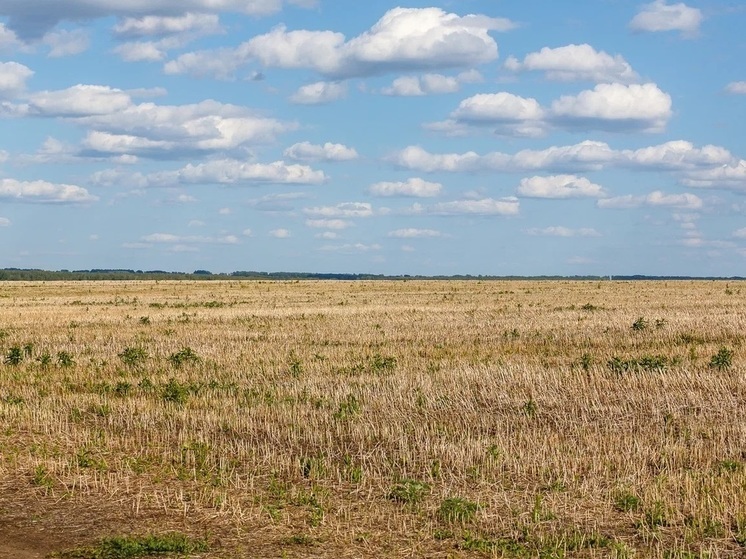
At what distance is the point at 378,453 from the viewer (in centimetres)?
1412

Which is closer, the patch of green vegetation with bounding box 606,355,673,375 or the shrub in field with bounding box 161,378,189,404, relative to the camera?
the shrub in field with bounding box 161,378,189,404

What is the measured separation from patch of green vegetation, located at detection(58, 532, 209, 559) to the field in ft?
0.23

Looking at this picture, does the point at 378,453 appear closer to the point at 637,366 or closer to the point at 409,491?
the point at 409,491

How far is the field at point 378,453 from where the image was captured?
34.3ft

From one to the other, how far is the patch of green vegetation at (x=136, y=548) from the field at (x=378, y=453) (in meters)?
0.07

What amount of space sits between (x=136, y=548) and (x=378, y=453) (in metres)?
4.91

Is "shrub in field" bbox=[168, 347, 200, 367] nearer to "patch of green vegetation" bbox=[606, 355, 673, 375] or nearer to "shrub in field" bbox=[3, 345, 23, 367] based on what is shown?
"shrub in field" bbox=[3, 345, 23, 367]

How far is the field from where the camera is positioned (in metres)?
10.5

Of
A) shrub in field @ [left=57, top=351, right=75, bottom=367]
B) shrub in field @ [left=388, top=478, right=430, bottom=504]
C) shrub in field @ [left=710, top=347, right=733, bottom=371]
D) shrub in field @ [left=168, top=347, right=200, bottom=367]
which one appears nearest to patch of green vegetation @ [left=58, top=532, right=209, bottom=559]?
shrub in field @ [left=388, top=478, right=430, bottom=504]

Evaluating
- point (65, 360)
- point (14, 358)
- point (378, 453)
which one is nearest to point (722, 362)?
point (378, 453)

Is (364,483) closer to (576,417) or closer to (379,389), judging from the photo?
(576,417)

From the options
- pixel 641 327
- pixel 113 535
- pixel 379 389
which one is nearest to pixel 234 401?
pixel 379 389

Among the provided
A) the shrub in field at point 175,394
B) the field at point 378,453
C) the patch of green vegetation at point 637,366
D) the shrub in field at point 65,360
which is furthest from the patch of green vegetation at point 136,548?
the shrub in field at point 65,360

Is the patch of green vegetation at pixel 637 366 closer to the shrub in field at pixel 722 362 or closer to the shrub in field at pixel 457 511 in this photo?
the shrub in field at pixel 722 362
